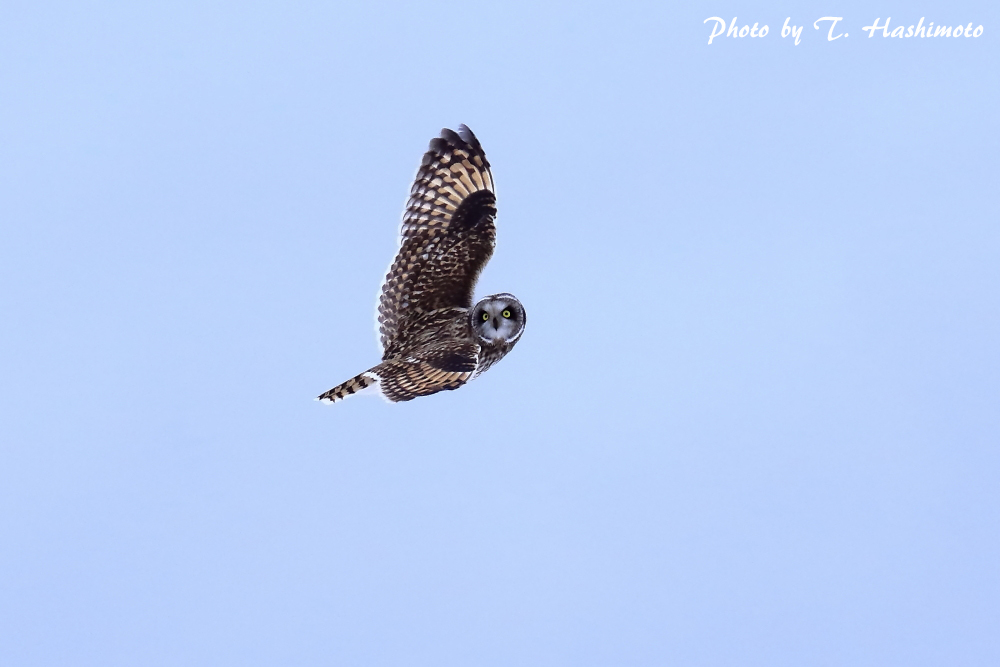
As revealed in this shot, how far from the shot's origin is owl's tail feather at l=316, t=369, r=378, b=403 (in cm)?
1359

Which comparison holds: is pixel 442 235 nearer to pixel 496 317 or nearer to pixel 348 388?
pixel 496 317

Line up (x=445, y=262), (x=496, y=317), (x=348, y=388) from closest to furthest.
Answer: (x=348, y=388), (x=496, y=317), (x=445, y=262)

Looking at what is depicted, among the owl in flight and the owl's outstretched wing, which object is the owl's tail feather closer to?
the owl in flight

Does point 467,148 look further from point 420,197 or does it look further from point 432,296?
point 432,296

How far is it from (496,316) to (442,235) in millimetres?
1647

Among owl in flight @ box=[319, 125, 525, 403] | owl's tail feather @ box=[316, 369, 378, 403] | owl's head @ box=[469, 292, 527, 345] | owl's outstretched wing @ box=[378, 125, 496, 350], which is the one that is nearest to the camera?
owl's tail feather @ box=[316, 369, 378, 403]

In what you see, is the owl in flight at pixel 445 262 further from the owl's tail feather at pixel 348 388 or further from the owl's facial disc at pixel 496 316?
the owl's tail feather at pixel 348 388

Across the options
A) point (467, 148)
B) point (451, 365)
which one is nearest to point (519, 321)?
point (451, 365)

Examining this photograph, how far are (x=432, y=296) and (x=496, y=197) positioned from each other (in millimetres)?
1500

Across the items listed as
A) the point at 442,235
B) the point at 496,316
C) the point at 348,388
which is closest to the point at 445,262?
the point at 442,235

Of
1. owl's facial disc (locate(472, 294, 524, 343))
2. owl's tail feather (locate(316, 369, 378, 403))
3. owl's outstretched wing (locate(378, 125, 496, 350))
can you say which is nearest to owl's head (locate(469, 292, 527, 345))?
owl's facial disc (locate(472, 294, 524, 343))

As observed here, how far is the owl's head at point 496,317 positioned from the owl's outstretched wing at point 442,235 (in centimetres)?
100

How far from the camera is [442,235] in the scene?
15.9 metres

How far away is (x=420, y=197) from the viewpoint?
16.1 m
